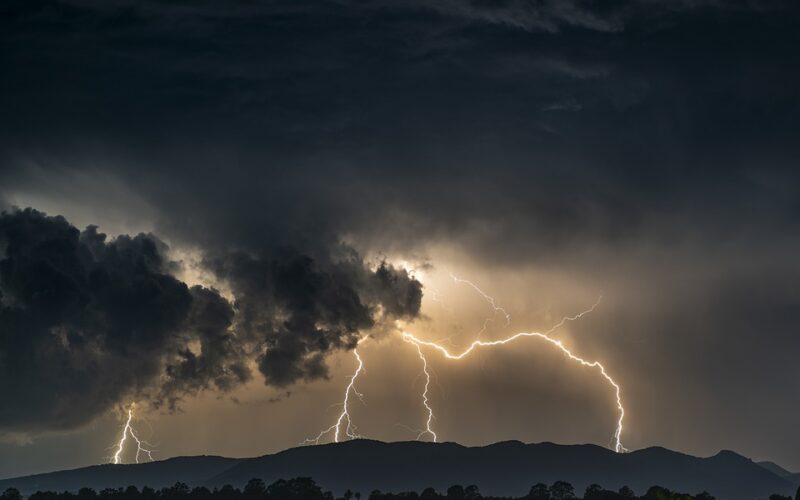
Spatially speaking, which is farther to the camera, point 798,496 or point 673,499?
Answer: point 798,496

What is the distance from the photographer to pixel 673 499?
72.4m

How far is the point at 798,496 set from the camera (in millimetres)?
109000

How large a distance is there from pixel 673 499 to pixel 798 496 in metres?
46.5
